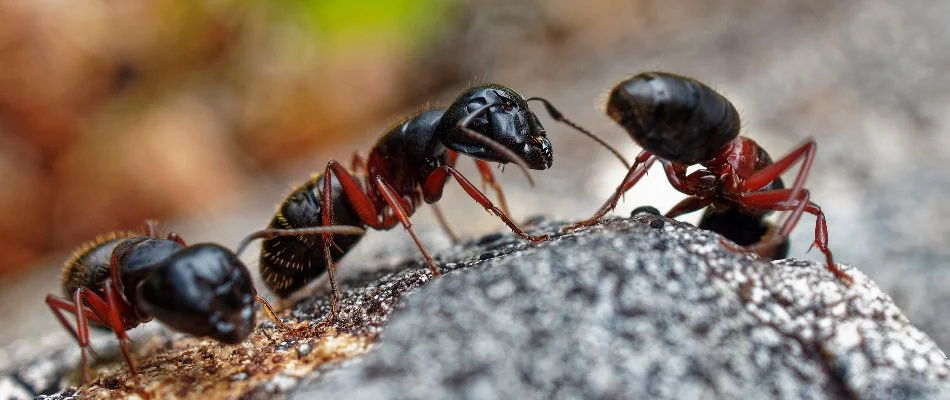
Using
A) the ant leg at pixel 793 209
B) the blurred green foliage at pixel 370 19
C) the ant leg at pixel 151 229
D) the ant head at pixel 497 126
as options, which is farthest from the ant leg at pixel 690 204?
the blurred green foliage at pixel 370 19

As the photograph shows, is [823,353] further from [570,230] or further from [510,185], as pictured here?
[510,185]

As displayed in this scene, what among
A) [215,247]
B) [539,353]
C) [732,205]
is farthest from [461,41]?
[539,353]

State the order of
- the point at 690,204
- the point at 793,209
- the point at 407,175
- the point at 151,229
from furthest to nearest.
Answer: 1. the point at 407,175
2. the point at 151,229
3. the point at 690,204
4. the point at 793,209

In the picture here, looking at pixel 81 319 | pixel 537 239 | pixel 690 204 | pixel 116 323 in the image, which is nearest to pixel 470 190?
pixel 537 239

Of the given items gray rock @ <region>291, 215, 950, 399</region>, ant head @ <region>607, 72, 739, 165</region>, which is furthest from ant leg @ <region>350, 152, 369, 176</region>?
gray rock @ <region>291, 215, 950, 399</region>

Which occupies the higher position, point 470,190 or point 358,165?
point 358,165

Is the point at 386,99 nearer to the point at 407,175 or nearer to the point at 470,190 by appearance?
the point at 407,175

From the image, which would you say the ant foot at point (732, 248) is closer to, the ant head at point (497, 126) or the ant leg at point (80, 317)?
the ant head at point (497, 126)
